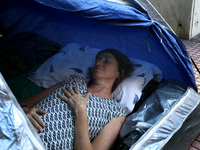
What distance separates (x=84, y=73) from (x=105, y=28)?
467mm

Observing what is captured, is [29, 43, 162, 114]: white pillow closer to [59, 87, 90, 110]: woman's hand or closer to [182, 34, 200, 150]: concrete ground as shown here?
[59, 87, 90, 110]: woman's hand

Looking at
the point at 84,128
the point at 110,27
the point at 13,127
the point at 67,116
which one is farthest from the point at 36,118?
the point at 110,27

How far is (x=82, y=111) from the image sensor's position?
1.50 meters

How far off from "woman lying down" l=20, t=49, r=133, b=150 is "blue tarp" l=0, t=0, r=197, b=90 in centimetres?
29

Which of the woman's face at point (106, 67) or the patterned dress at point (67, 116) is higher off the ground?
the woman's face at point (106, 67)

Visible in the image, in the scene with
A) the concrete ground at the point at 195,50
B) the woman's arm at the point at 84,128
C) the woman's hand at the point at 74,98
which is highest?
the woman's hand at the point at 74,98

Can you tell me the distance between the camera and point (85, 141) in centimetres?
140

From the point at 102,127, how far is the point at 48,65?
0.84m

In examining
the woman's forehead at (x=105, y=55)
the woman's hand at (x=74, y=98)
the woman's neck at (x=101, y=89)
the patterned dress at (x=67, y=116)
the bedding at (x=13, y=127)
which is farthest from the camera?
the woman's forehead at (x=105, y=55)

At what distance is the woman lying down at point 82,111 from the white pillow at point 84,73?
0.11 meters

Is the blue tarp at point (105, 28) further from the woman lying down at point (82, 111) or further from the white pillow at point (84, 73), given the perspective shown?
the woman lying down at point (82, 111)

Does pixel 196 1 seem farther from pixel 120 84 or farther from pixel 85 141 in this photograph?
pixel 85 141

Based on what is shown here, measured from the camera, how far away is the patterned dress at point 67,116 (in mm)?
1393

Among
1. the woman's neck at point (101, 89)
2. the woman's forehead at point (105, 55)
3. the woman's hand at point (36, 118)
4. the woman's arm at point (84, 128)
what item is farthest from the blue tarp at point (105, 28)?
the woman's hand at point (36, 118)
